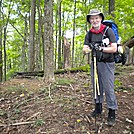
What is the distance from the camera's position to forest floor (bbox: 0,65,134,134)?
13.2 feet

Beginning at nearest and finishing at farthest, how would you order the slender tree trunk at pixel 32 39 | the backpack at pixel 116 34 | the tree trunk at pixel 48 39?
the backpack at pixel 116 34 → the tree trunk at pixel 48 39 → the slender tree trunk at pixel 32 39

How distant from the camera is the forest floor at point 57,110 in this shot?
4.02 m

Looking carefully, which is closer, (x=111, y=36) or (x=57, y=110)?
(x=111, y=36)

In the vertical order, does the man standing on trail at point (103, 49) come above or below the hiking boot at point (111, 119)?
above

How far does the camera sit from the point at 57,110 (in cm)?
474

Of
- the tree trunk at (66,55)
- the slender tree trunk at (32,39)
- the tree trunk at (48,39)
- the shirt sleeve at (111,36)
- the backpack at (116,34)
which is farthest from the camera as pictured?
the tree trunk at (66,55)

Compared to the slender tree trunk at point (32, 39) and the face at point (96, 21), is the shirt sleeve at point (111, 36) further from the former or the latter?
the slender tree trunk at point (32, 39)

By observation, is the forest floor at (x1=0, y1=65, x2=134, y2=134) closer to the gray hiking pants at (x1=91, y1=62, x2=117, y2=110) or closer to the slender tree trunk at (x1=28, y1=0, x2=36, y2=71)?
the gray hiking pants at (x1=91, y1=62, x2=117, y2=110)

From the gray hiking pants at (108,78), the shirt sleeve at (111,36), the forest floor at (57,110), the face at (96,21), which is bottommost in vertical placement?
the forest floor at (57,110)

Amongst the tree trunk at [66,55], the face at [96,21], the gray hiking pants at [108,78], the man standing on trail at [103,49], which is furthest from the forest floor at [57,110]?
the tree trunk at [66,55]

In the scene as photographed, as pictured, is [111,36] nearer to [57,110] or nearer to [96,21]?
[96,21]

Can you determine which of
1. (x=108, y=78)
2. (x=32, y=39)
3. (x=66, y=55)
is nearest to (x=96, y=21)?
(x=108, y=78)

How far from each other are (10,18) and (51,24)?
12552 mm

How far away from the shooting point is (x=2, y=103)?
5.73 meters
